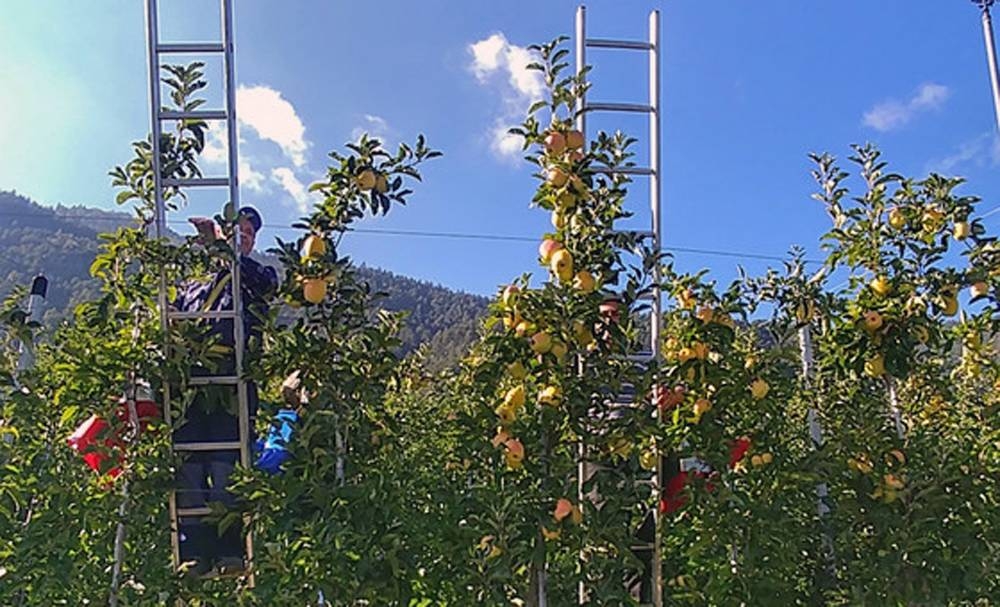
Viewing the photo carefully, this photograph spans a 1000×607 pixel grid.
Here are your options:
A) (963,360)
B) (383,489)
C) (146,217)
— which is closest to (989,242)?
(963,360)

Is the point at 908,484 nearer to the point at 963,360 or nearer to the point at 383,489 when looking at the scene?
the point at 963,360

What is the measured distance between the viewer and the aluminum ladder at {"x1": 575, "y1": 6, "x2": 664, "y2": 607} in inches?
90.3

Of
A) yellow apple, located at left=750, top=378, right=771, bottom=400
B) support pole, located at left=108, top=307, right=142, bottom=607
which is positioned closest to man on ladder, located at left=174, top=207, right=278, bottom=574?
support pole, located at left=108, top=307, right=142, bottom=607

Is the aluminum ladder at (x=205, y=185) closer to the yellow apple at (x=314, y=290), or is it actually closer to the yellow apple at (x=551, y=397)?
the yellow apple at (x=314, y=290)

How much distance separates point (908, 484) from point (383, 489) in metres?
1.49

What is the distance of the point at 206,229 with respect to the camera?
2.16 meters

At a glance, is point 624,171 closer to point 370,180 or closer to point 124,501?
point 370,180

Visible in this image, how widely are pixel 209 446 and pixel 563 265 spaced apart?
43.0 inches

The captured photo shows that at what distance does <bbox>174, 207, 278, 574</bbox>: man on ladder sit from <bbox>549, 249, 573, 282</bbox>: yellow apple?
78 cm

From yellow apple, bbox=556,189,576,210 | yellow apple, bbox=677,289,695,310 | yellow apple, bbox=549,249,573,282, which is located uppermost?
yellow apple, bbox=556,189,576,210

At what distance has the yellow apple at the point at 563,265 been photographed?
2.15 metres

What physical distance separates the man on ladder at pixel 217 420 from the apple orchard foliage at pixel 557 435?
0.25ft

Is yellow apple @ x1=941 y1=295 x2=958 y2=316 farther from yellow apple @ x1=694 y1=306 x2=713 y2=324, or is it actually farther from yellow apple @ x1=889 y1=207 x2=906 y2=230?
yellow apple @ x1=694 y1=306 x2=713 y2=324

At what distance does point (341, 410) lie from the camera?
206 cm
